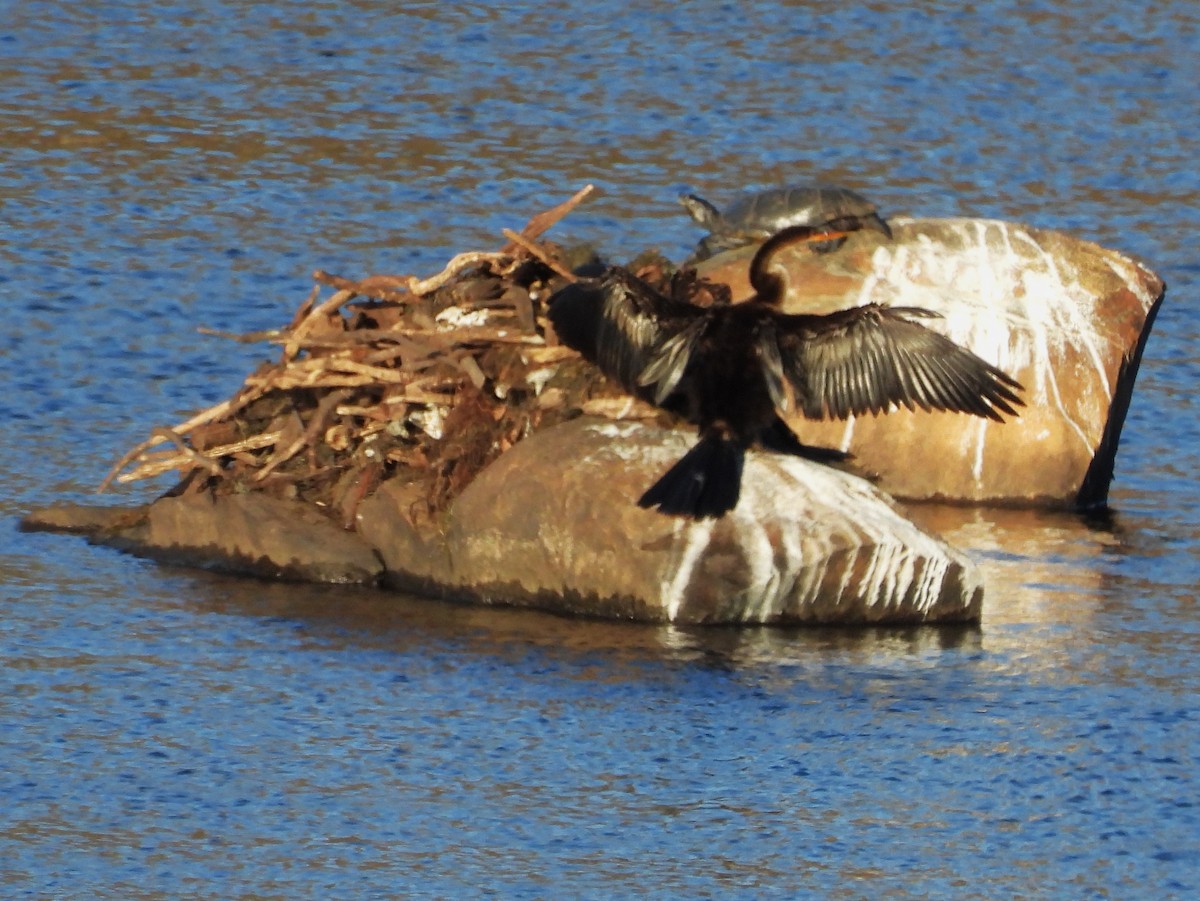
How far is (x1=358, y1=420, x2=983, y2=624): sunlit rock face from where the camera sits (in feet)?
26.4

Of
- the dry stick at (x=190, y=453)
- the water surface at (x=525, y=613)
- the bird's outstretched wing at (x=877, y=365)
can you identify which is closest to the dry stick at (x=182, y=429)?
the dry stick at (x=190, y=453)

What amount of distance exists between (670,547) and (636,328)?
28.2 inches

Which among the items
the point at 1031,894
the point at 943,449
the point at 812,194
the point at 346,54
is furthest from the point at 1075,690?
the point at 346,54

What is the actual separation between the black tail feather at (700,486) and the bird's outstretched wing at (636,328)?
25cm

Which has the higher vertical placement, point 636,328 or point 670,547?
point 636,328

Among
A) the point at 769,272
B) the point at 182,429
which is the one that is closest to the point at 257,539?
the point at 182,429

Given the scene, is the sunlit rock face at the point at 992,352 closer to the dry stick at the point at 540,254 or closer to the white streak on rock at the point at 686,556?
the dry stick at the point at 540,254

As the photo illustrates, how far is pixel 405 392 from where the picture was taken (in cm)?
871

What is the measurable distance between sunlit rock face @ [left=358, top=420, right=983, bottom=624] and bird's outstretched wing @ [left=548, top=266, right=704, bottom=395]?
0.31m

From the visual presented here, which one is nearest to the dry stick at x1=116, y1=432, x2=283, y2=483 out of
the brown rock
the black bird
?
the brown rock

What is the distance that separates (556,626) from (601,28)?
1028 centimetres

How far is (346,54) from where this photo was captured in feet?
56.4

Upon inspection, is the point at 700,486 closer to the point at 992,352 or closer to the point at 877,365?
the point at 877,365

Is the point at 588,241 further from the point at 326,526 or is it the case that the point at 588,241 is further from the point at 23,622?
the point at 23,622
